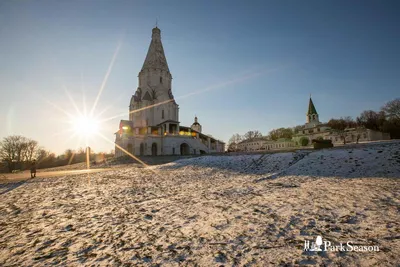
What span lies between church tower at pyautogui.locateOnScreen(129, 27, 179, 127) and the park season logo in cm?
4622

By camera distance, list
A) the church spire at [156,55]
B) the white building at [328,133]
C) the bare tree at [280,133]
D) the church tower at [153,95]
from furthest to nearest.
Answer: the bare tree at [280,133], the white building at [328,133], the church spire at [156,55], the church tower at [153,95]

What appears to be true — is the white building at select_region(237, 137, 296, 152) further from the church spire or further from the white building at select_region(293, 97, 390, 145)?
the church spire

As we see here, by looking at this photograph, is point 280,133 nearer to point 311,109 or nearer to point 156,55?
point 311,109

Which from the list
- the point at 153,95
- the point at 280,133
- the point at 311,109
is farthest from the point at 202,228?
the point at 280,133

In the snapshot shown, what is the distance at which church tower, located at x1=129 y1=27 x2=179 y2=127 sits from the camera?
49250 millimetres

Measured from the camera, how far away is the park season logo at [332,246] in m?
3.47

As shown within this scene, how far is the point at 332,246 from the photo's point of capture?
11.8 feet

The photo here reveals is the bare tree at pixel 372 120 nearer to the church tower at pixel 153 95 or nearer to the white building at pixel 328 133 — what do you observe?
the white building at pixel 328 133

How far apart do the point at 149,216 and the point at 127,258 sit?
7.62ft

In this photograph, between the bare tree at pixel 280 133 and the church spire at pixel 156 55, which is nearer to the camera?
the church spire at pixel 156 55

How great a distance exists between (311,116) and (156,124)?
7501cm

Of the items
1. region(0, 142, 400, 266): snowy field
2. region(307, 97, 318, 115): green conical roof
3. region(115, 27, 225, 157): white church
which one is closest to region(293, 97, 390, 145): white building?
region(307, 97, 318, 115): green conical roof

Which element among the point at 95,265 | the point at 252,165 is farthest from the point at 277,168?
the point at 95,265

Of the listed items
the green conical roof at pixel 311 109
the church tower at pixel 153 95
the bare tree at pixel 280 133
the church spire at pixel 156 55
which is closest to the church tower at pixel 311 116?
the green conical roof at pixel 311 109
